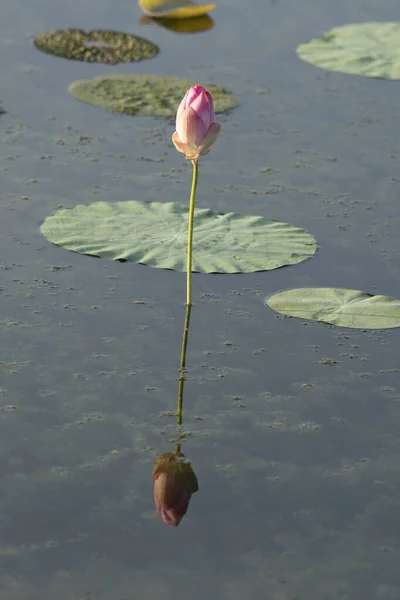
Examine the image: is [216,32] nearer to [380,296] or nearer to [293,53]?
[293,53]

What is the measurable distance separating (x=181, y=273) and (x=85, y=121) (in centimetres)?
144

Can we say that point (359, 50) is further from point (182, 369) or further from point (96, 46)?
point (182, 369)

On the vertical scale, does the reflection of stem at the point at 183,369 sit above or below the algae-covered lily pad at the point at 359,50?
below

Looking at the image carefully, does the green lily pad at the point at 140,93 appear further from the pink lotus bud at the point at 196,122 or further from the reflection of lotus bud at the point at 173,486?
the reflection of lotus bud at the point at 173,486

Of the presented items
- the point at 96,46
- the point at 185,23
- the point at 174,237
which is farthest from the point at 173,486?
the point at 185,23

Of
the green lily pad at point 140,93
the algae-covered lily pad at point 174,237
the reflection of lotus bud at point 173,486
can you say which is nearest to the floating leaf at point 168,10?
the green lily pad at point 140,93

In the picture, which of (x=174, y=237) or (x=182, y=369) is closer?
(x=182, y=369)

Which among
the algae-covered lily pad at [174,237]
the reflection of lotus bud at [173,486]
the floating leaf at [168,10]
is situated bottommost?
the reflection of lotus bud at [173,486]

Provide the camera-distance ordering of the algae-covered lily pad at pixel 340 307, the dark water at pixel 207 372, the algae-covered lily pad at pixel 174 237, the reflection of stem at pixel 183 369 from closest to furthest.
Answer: the dark water at pixel 207 372, the reflection of stem at pixel 183 369, the algae-covered lily pad at pixel 340 307, the algae-covered lily pad at pixel 174 237

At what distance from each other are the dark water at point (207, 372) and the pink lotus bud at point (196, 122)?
53 cm

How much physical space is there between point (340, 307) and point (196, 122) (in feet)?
2.40

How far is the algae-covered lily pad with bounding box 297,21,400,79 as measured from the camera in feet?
18.3

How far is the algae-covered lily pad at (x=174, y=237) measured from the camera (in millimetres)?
3693

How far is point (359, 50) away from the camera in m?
5.71
